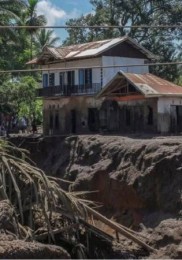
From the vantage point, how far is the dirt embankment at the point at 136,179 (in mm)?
27281

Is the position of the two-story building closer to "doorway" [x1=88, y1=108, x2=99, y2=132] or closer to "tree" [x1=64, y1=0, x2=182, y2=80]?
"doorway" [x1=88, y1=108, x2=99, y2=132]

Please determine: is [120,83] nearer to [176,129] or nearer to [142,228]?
[176,129]

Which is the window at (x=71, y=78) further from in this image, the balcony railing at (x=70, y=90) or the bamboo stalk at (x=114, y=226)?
the bamboo stalk at (x=114, y=226)

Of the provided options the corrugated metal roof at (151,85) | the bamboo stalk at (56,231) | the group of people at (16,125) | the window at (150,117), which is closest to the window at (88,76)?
the corrugated metal roof at (151,85)

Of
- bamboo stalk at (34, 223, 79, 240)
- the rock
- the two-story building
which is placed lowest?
bamboo stalk at (34, 223, 79, 240)

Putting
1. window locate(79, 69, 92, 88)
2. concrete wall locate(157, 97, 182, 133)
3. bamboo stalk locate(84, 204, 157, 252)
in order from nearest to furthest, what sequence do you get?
bamboo stalk locate(84, 204, 157, 252) → concrete wall locate(157, 97, 182, 133) → window locate(79, 69, 92, 88)

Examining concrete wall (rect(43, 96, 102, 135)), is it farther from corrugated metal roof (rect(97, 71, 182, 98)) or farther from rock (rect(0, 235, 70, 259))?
rock (rect(0, 235, 70, 259))

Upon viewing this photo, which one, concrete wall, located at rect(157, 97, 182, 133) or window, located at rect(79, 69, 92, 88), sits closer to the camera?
concrete wall, located at rect(157, 97, 182, 133)

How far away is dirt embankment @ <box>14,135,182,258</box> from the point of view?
89.5 ft

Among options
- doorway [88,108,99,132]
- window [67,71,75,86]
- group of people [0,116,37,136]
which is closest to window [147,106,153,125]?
doorway [88,108,99,132]

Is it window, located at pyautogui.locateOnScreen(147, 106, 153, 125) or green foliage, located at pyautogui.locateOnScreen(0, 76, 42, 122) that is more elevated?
green foliage, located at pyautogui.locateOnScreen(0, 76, 42, 122)

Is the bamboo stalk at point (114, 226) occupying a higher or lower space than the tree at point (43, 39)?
lower

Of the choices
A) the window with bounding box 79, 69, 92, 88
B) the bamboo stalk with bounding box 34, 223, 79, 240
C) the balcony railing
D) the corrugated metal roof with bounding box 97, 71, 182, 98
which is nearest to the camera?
the bamboo stalk with bounding box 34, 223, 79, 240

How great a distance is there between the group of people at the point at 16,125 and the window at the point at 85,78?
5.64 m
